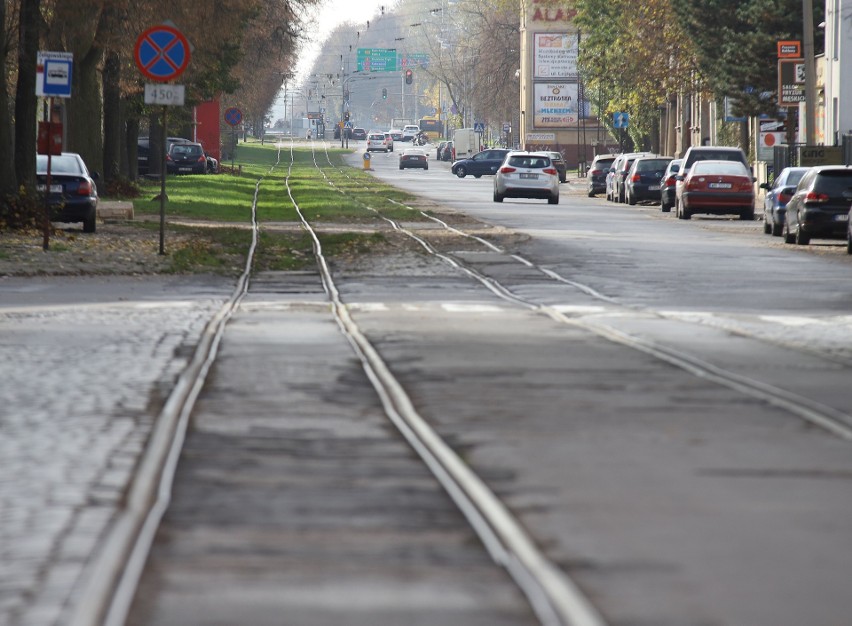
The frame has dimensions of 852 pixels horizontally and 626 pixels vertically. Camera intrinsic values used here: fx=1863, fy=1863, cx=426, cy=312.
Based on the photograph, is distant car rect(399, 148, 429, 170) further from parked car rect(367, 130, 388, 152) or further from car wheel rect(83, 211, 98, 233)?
car wheel rect(83, 211, 98, 233)

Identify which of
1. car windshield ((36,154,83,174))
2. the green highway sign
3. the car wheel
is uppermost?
the green highway sign

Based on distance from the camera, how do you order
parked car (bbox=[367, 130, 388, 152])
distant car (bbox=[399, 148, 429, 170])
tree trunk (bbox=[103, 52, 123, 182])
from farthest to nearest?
parked car (bbox=[367, 130, 388, 152]), distant car (bbox=[399, 148, 429, 170]), tree trunk (bbox=[103, 52, 123, 182])

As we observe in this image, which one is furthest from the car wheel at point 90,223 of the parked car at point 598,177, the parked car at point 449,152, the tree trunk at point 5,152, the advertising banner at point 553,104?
the parked car at point 449,152

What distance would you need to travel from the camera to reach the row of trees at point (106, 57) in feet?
100

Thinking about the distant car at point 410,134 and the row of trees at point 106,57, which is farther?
the distant car at point 410,134

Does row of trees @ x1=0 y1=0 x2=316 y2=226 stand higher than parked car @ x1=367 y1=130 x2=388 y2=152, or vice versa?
parked car @ x1=367 y1=130 x2=388 y2=152

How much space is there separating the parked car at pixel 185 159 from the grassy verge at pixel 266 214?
2781 millimetres

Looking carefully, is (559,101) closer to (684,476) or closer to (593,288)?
(593,288)

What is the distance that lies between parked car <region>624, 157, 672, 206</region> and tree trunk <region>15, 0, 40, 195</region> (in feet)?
88.3

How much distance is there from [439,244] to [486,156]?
65.3m

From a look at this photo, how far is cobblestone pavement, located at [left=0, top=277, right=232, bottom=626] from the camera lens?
5.89 meters

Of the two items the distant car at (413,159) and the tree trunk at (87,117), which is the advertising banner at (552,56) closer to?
the distant car at (413,159)

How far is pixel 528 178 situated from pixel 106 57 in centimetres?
1240

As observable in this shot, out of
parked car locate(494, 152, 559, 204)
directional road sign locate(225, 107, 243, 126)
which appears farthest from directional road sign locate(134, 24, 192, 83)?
directional road sign locate(225, 107, 243, 126)
